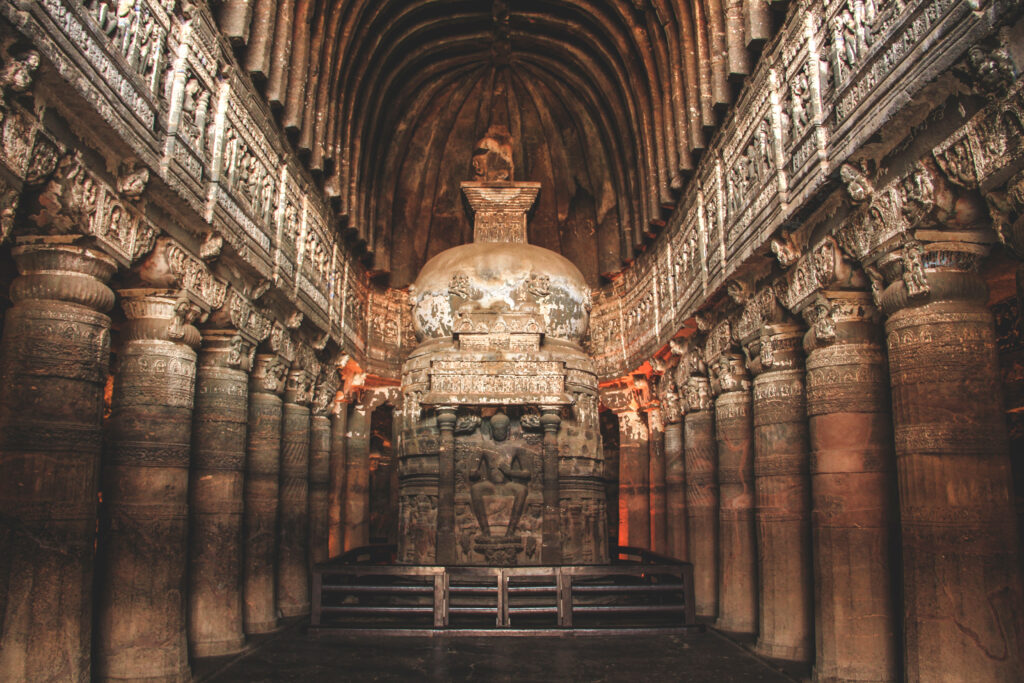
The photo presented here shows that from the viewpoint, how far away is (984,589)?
5.43 meters

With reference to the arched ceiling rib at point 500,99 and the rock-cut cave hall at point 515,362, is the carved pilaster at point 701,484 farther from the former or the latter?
the arched ceiling rib at point 500,99

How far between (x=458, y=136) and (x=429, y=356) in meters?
9.50

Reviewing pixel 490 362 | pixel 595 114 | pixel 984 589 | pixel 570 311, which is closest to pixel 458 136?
pixel 595 114

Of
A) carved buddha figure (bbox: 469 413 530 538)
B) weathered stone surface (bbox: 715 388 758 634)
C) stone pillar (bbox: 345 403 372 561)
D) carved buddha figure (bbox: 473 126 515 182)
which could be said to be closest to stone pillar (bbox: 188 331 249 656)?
carved buddha figure (bbox: 469 413 530 538)

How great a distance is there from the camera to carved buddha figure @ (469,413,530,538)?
10383 mm

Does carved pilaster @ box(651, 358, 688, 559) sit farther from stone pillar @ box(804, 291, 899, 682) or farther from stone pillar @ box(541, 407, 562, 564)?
stone pillar @ box(804, 291, 899, 682)

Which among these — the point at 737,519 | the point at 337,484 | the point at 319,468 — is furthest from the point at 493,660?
the point at 337,484

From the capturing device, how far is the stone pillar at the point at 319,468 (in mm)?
12781

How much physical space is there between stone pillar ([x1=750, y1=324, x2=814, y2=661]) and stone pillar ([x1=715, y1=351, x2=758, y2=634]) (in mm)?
1218

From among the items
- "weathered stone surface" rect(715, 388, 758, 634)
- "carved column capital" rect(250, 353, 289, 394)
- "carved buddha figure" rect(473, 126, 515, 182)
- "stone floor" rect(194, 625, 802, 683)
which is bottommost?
"stone floor" rect(194, 625, 802, 683)

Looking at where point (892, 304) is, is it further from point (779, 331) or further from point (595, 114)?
point (595, 114)

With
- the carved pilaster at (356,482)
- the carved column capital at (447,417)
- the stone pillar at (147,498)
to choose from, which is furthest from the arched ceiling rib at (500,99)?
the carved column capital at (447,417)

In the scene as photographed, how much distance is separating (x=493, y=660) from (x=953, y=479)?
15.0 feet

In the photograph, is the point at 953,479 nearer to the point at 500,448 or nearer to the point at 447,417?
the point at 500,448
